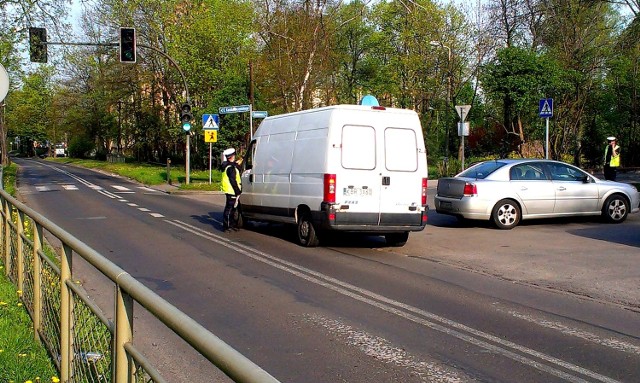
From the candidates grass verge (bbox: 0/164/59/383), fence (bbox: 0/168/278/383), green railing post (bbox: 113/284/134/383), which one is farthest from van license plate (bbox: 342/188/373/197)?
green railing post (bbox: 113/284/134/383)

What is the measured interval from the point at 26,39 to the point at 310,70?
15.9m

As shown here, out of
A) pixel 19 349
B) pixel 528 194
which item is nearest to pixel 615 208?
pixel 528 194

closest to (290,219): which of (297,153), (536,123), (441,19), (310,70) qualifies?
(297,153)

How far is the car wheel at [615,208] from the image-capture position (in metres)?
14.7

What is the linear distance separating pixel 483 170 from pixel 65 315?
→ 11740mm

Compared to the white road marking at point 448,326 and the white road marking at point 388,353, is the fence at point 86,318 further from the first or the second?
the white road marking at point 448,326

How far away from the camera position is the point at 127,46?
74.5ft

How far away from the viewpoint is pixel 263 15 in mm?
44156

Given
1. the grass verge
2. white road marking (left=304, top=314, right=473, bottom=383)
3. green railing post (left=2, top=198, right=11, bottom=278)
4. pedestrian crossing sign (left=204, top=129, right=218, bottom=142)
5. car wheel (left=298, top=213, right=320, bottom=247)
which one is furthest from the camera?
pedestrian crossing sign (left=204, top=129, right=218, bottom=142)

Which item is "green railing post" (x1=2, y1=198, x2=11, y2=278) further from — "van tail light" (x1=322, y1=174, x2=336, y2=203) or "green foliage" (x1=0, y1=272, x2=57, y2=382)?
"van tail light" (x1=322, y1=174, x2=336, y2=203)

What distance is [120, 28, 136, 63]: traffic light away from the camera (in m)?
22.6

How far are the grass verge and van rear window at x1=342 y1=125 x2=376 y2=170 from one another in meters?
5.97

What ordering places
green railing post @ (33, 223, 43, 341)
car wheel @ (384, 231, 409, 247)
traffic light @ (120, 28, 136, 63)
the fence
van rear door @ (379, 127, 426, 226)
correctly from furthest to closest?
traffic light @ (120, 28, 136, 63) < car wheel @ (384, 231, 409, 247) < van rear door @ (379, 127, 426, 226) < green railing post @ (33, 223, 43, 341) < the fence

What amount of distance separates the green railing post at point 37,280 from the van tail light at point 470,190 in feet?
32.8
